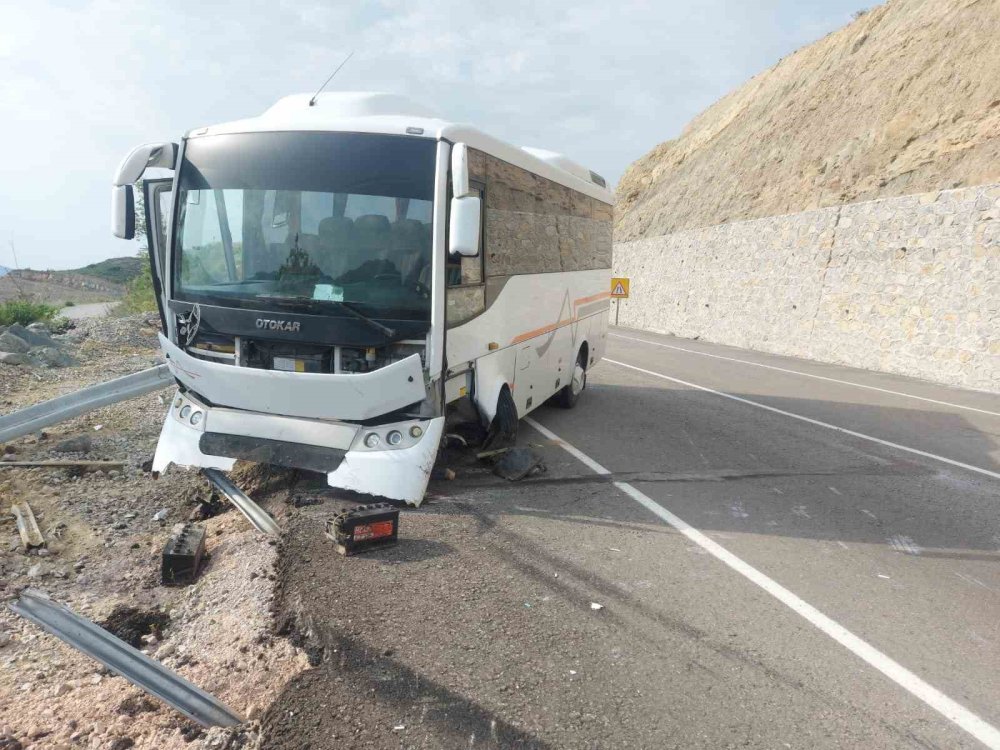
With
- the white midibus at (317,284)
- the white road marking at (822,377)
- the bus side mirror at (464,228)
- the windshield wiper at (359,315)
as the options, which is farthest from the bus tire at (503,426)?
the white road marking at (822,377)

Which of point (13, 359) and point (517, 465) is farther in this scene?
point (13, 359)

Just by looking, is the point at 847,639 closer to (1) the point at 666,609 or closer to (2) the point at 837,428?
(1) the point at 666,609

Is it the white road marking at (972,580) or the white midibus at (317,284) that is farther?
the white midibus at (317,284)

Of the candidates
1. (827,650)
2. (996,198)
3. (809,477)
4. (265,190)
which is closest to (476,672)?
(827,650)

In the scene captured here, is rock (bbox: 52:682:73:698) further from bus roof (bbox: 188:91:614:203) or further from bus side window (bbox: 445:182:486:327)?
bus roof (bbox: 188:91:614:203)

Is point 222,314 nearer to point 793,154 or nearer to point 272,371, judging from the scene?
point 272,371

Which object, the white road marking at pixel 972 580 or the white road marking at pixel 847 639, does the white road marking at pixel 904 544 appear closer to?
the white road marking at pixel 972 580

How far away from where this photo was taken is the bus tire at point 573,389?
10734mm

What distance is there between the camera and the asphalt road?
3.35m

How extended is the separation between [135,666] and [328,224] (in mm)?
3624

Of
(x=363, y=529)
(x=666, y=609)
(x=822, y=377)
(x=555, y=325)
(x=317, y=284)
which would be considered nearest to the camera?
(x=666, y=609)

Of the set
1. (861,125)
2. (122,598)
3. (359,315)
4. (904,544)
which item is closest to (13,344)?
(359,315)

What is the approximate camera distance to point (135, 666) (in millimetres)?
3359

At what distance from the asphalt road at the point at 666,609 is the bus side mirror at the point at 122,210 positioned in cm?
301
